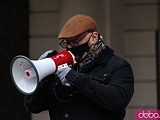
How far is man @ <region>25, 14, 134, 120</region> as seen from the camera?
2768 millimetres

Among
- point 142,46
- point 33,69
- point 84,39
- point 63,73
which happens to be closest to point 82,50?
point 84,39

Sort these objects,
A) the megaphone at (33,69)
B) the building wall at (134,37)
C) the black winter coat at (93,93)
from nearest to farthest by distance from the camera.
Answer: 1. the black winter coat at (93,93)
2. the megaphone at (33,69)
3. the building wall at (134,37)

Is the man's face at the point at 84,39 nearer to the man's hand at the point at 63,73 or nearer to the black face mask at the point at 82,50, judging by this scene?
the black face mask at the point at 82,50

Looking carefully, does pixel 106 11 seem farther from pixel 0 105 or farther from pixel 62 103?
pixel 62 103

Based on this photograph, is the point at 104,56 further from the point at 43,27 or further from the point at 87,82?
the point at 43,27

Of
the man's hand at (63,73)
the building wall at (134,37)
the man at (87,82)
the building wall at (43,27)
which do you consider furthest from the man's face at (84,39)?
the building wall at (43,27)

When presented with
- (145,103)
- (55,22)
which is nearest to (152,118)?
(145,103)

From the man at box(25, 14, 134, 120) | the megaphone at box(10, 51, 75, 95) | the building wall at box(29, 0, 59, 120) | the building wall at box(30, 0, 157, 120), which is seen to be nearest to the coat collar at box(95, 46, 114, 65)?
the man at box(25, 14, 134, 120)

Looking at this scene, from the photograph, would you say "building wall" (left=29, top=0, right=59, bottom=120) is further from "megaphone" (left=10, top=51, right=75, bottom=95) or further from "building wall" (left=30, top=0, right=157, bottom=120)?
"megaphone" (left=10, top=51, right=75, bottom=95)

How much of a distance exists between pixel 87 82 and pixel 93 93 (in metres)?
0.07

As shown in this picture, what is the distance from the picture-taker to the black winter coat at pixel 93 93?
9.06ft

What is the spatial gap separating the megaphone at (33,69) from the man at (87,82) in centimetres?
6

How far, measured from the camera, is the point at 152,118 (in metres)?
5.18

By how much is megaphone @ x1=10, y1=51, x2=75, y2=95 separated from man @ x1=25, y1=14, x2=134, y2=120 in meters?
0.06
